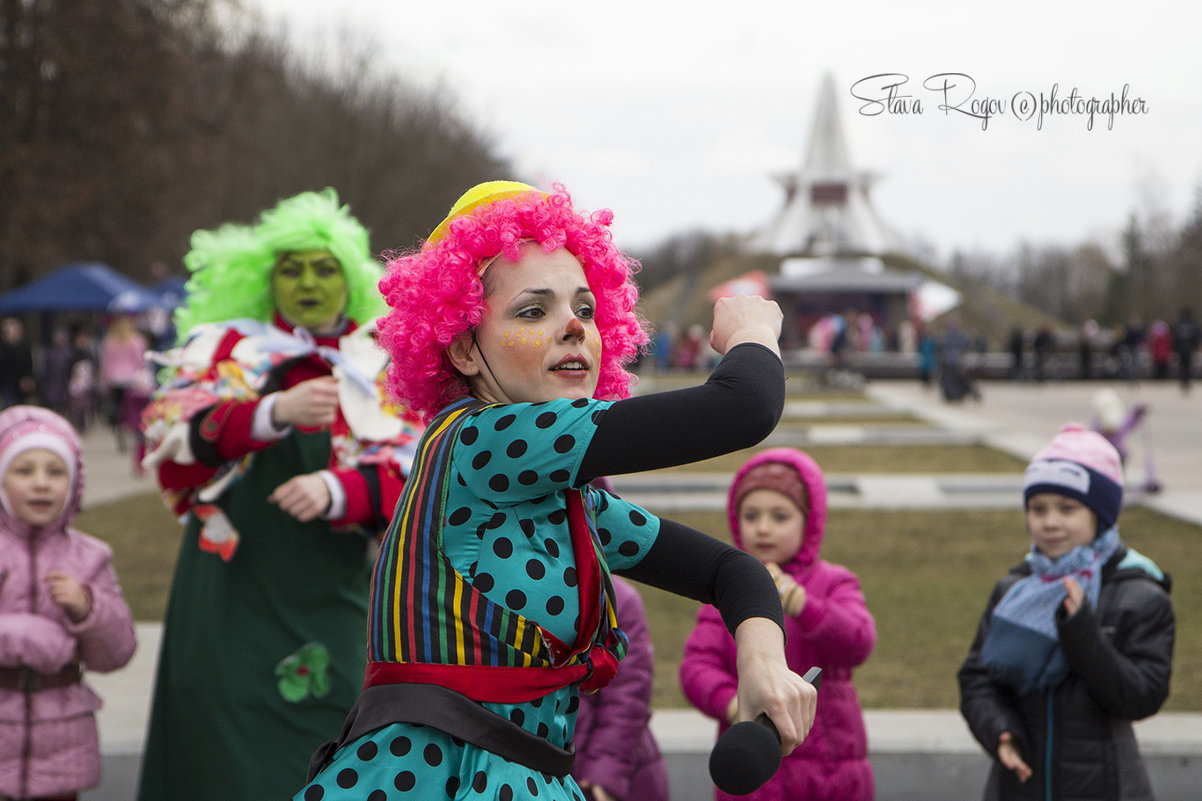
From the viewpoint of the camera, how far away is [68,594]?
13.2ft

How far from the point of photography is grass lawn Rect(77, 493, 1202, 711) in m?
6.47

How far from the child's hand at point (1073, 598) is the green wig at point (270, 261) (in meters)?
2.26

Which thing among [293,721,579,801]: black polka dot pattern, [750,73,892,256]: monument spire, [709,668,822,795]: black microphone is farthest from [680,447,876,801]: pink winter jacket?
[750,73,892,256]: monument spire

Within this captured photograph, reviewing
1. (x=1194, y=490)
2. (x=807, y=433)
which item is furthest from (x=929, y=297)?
(x=1194, y=490)

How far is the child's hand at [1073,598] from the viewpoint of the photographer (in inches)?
141

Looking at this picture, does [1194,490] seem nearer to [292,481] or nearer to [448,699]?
[292,481]

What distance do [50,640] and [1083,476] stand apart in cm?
302

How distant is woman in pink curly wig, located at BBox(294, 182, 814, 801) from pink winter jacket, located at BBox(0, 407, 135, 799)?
7.46ft

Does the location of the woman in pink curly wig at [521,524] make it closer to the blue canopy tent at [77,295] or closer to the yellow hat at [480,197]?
the yellow hat at [480,197]

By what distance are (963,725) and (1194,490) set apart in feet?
28.8

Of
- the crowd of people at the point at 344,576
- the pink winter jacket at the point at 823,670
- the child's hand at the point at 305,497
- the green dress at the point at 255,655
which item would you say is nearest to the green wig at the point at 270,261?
the crowd of people at the point at 344,576

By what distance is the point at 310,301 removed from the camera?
4.30 metres

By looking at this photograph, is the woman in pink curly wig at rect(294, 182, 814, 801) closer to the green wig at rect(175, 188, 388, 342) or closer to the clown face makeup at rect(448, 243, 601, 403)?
the clown face makeup at rect(448, 243, 601, 403)

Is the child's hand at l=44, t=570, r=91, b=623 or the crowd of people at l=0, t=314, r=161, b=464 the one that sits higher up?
the crowd of people at l=0, t=314, r=161, b=464
